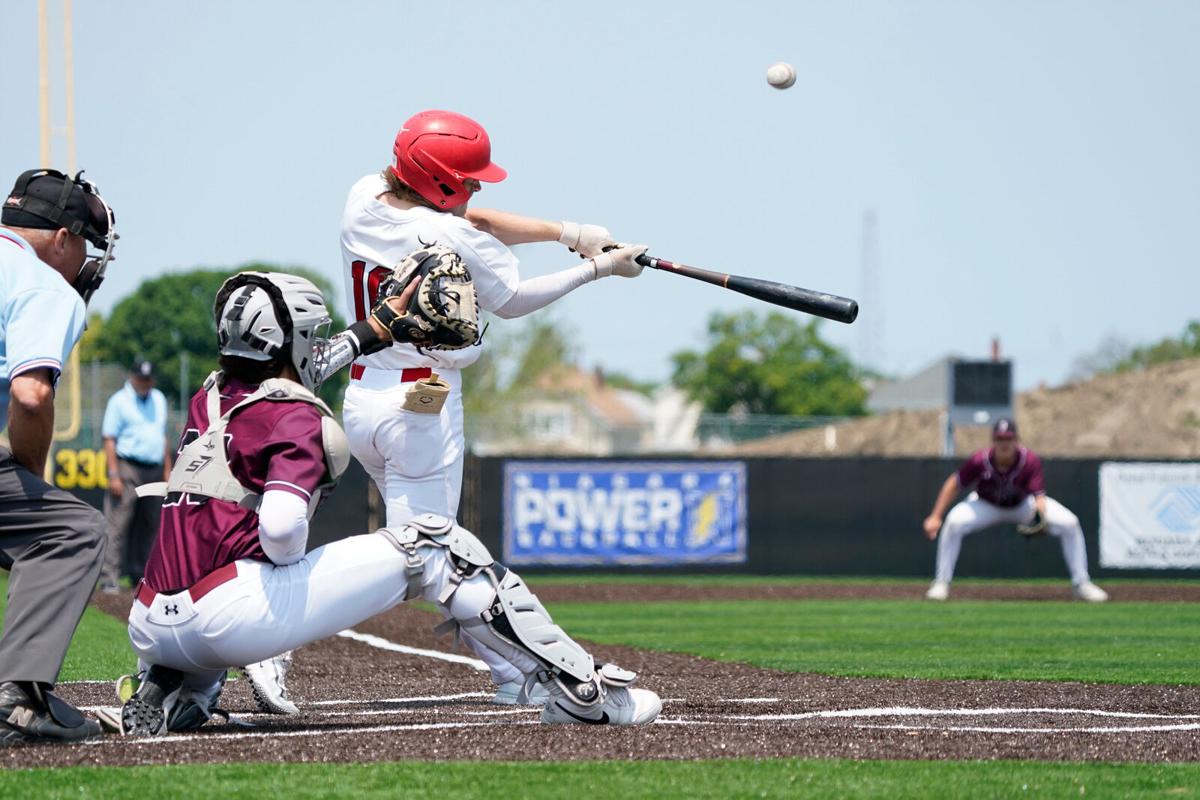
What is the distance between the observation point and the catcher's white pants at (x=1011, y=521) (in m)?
15.5

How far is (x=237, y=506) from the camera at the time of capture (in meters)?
5.11

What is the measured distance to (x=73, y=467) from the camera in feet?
75.5

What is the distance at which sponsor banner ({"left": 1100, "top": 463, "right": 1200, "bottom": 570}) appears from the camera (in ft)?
68.3

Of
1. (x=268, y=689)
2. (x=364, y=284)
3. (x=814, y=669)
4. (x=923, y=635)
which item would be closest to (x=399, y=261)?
(x=364, y=284)

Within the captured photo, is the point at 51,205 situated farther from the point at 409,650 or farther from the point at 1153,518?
the point at 1153,518

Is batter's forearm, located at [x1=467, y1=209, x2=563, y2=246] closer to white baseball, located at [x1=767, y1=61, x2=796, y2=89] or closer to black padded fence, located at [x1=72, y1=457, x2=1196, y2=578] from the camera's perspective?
white baseball, located at [x1=767, y1=61, x2=796, y2=89]

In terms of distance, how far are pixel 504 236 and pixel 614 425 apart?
396 ft

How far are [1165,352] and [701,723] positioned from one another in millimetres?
72618

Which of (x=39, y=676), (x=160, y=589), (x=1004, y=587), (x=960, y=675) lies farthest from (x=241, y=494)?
(x=1004, y=587)

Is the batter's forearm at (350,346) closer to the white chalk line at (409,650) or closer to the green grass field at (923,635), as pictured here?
the white chalk line at (409,650)

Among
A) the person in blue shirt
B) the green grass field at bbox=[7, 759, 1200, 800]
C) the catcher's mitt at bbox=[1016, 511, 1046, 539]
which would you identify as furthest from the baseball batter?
the catcher's mitt at bbox=[1016, 511, 1046, 539]

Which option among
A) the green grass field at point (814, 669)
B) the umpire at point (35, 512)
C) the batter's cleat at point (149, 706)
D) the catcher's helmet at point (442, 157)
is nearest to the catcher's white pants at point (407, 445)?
the catcher's helmet at point (442, 157)

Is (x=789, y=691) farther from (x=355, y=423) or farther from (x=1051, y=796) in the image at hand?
(x=1051, y=796)

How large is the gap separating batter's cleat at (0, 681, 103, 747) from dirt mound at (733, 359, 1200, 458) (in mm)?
41127
